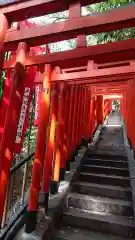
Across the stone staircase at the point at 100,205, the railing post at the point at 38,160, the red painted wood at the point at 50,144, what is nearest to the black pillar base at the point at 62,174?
the stone staircase at the point at 100,205

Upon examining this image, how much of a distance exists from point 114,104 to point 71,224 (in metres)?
36.3

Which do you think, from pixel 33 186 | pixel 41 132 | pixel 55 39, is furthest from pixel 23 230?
pixel 55 39

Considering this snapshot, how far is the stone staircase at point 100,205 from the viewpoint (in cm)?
434

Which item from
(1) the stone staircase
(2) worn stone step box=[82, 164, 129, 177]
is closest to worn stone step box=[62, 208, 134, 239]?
(1) the stone staircase

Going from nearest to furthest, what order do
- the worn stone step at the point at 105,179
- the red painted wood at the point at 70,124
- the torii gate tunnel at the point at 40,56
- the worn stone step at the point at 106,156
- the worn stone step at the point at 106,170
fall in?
the torii gate tunnel at the point at 40,56 → the worn stone step at the point at 105,179 → the worn stone step at the point at 106,170 → the red painted wood at the point at 70,124 → the worn stone step at the point at 106,156

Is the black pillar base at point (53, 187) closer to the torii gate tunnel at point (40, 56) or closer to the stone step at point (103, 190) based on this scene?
the torii gate tunnel at point (40, 56)

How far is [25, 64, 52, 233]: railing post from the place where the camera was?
392 cm

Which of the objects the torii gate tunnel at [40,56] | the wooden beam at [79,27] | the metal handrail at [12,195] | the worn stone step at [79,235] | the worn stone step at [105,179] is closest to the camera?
the wooden beam at [79,27]

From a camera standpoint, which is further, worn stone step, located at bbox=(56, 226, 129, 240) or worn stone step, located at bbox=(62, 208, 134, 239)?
worn stone step, located at bbox=(62, 208, 134, 239)

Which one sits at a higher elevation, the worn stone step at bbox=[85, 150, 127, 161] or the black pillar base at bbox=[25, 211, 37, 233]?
the worn stone step at bbox=[85, 150, 127, 161]

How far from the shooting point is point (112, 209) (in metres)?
4.89

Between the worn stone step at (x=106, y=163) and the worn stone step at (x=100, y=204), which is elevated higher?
the worn stone step at (x=106, y=163)

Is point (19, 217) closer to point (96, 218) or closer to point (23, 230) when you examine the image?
point (23, 230)

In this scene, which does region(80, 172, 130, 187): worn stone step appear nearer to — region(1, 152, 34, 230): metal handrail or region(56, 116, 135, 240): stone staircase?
region(56, 116, 135, 240): stone staircase
